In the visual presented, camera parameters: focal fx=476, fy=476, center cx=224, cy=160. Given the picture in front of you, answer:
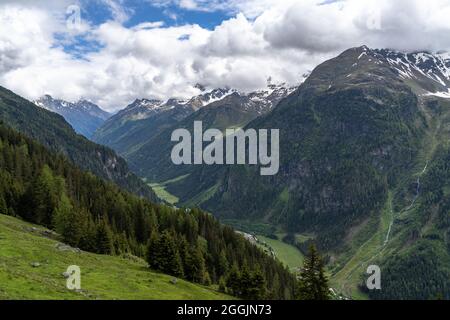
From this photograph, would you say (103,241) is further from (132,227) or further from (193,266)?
(132,227)

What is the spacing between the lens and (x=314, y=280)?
261 ft

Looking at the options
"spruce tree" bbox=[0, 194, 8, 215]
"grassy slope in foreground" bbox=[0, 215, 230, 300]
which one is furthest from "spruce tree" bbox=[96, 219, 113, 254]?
"spruce tree" bbox=[0, 194, 8, 215]

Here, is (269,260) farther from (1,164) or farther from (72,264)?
(72,264)

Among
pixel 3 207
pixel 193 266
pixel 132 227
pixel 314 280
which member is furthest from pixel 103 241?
pixel 314 280

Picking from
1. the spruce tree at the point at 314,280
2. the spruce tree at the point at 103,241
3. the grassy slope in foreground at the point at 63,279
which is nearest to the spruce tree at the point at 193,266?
the grassy slope in foreground at the point at 63,279

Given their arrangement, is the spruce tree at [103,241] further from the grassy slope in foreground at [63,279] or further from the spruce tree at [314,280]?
the spruce tree at [314,280]

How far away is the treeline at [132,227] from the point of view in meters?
91.8

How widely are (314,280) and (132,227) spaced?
85345 mm

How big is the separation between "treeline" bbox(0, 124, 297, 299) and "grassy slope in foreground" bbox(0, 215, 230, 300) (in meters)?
6.93

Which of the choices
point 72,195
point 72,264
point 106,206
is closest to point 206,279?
point 72,264

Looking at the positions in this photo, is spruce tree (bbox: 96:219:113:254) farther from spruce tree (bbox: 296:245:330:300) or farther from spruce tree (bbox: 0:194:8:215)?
spruce tree (bbox: 296:245:330:300)

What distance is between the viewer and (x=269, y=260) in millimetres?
195875

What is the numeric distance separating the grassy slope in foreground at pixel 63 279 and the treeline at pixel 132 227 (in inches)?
273

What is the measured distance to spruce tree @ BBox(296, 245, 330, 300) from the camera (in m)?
78.7
